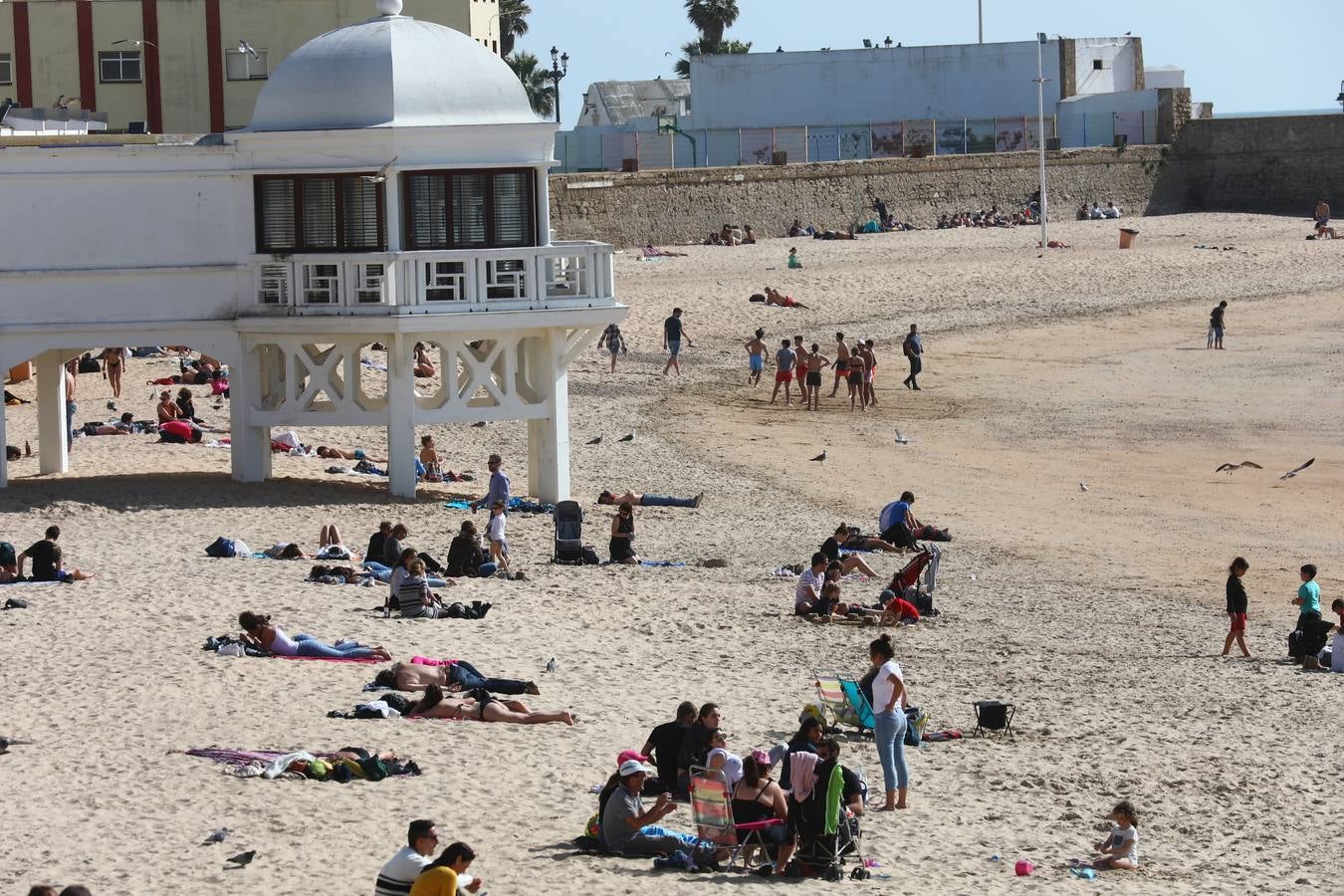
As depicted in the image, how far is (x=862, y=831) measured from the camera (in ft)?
44.1

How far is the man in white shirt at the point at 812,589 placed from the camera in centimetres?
1952

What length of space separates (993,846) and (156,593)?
8.61 m

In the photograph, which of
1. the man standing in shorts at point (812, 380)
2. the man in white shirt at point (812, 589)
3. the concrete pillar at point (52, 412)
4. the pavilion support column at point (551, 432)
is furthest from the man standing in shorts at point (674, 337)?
the man in white shirt at point (812, 589)

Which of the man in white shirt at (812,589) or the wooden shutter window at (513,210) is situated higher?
the wooden shutter window at (513,210)

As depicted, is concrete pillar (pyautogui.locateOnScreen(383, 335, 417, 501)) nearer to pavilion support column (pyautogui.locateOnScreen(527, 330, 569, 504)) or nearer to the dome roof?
pavilion support column (pyautogui.locateOnScreen(527, 330, 569, 504))

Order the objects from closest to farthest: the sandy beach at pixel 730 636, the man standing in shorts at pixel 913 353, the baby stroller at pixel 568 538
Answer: the sandy beach at pixel 730 636 < the baby stroller at pixel 568 538 < the man standing in shorts at pixel 913 353

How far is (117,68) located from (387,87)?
49.4ft

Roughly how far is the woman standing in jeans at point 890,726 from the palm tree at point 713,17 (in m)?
78.5

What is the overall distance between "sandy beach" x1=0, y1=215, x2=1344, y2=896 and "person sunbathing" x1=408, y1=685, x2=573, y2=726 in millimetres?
196

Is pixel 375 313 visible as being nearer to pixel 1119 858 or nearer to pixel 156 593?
pixel 156 593

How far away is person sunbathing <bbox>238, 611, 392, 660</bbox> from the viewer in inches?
651

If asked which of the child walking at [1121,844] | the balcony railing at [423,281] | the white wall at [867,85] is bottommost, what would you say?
the child walking at [1121,844]

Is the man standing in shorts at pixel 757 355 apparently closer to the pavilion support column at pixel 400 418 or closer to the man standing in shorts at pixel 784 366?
the man standing in shorts at pixel 784 366

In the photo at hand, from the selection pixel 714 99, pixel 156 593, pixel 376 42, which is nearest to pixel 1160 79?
pixel 714 99
